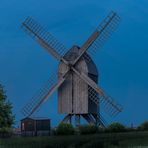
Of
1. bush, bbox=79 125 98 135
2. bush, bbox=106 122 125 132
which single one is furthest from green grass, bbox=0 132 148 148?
bush, bbox=106 122 125 132

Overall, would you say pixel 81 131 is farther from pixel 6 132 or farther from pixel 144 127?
pixel 144 127

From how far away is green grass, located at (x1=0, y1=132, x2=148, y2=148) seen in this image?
25.4 metres

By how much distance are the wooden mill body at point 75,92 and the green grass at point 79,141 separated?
23.8ft

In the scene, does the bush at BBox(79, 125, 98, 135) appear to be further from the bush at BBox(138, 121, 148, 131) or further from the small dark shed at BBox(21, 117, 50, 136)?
the bush at BBox(138, 121, 148, 131)

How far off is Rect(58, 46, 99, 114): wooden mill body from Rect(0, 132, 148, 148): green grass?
23.8ft

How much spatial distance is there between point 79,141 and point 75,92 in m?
13.6

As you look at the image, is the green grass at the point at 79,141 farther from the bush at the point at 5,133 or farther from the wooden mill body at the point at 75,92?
the wooden mill body at the point at 75,92

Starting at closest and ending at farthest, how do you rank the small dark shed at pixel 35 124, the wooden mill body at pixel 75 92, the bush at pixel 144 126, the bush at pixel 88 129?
the bush at pixel 88 129, the small dark shed at pixel 35 124, the wooden mill body at pixel 75 92, the bush at pixel 144 126

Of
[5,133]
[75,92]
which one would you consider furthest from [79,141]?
[75,92]

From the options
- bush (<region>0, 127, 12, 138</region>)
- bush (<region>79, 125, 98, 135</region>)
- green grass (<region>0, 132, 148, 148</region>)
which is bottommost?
green grass (<region>0, 132, 148, 148</region>)

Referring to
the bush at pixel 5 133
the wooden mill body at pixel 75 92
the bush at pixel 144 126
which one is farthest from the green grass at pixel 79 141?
the bush at pixel 144 126

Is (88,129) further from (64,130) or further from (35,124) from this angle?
(35,124)

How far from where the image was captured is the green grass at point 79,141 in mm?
25375

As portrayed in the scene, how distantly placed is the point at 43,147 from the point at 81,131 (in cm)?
1249
